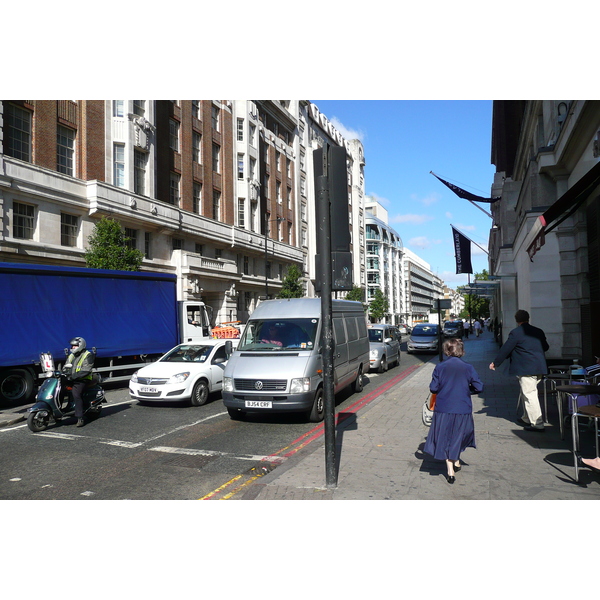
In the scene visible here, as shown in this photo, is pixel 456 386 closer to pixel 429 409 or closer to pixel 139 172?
pixel 429 409

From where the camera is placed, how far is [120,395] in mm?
13938

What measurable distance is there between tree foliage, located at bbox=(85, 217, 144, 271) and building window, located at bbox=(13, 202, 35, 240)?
8.30ft

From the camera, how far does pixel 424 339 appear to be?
92.0ft

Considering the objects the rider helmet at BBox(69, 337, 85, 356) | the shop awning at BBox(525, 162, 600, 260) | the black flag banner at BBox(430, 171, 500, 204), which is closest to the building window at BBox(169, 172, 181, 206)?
the black flag banner at BBox(430, 171, 500, 204)

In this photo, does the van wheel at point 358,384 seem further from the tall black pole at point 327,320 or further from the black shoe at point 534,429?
the tall black pole at point 327,320

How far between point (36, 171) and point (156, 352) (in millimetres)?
12127

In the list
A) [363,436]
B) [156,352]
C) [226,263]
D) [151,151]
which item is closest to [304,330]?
[363,436]

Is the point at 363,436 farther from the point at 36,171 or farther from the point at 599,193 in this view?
the point at 36,171

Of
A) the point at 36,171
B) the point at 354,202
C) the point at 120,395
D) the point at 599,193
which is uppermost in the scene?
the point at 354,202

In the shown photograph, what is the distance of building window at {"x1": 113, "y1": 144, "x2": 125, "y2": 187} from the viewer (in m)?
28.7

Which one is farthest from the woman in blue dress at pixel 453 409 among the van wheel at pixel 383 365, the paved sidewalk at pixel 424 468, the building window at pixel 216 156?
the building window at pixel 216 156

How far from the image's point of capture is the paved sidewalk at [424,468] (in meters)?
5.21

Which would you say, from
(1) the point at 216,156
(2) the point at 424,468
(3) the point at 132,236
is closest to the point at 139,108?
(3) the point at 132,236
